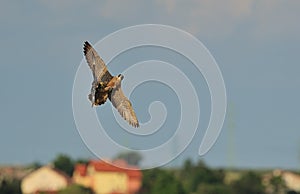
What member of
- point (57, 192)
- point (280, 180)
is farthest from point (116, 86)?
point (280, 180)

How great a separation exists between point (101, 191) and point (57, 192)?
1251 cm

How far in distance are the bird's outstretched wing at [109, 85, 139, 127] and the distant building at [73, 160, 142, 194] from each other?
520 ft

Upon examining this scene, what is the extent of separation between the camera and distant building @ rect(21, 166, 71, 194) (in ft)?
599

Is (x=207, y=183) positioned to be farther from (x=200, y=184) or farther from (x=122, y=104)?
(x=122, y=104)

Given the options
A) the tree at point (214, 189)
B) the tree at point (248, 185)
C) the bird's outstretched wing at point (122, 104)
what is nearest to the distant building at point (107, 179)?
the tree at point (214, 189)

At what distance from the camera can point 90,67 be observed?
18.3m

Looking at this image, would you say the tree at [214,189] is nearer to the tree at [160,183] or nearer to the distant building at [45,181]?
the tree at [160,183]

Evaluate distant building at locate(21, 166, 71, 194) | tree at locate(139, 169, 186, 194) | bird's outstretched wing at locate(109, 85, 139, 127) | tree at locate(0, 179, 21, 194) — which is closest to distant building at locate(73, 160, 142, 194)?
distant building at locate(21, 166, 71, 194)

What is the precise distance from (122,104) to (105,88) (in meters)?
0.65

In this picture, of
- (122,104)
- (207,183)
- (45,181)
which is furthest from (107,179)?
(122,104)

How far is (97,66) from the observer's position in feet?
60.0

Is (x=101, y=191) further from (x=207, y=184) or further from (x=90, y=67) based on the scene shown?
(x=90, y=67)

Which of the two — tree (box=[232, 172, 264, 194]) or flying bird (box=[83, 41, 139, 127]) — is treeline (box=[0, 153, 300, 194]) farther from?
flying bird (box=[83, 41, 139, 127])

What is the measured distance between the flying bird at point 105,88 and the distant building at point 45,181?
15855cm
